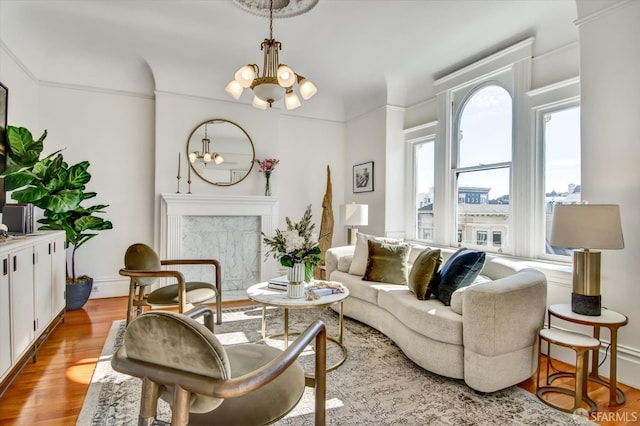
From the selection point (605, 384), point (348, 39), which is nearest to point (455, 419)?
point (605, 384)

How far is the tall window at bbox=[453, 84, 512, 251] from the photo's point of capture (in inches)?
142

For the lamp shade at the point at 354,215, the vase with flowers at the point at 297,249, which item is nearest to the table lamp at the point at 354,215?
the lamp shade at the point at 354,215

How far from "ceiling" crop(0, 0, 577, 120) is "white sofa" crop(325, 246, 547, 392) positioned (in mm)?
2299

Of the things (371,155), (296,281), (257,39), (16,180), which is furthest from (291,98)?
(16,180)

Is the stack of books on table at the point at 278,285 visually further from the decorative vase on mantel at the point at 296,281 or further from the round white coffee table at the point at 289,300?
the decorative vase on mantel at the point at 296,281

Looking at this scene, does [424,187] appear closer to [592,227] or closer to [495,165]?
[495,165]

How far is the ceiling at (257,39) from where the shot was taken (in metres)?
3.11

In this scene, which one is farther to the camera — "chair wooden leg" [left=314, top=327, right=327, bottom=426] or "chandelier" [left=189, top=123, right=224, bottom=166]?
"chandelier" [left=189, top=123, right=224, bottom=166]

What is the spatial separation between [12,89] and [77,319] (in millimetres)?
2404

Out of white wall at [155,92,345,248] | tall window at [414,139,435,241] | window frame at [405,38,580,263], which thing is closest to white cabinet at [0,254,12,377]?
white wall at [155,92,345,248]

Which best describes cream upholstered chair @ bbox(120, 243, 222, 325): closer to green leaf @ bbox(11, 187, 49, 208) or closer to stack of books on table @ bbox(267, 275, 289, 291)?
stack of books on table @ bbox(267, 275, 289, 291)

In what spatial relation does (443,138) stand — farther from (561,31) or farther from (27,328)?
(27,328)

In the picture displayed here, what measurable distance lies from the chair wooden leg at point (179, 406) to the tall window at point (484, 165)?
3418 mm

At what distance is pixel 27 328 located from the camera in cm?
250
